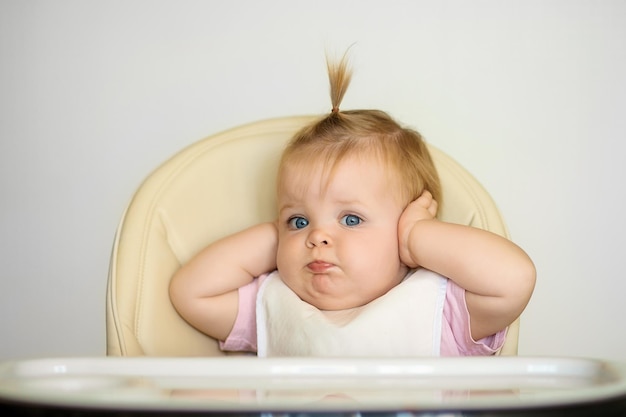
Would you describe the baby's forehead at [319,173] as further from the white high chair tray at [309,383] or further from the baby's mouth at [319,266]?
the white high chair tray at [309,383]

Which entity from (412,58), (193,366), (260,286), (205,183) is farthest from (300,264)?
(412,58)

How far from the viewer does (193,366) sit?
801mm

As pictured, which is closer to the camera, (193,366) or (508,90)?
(193,366)

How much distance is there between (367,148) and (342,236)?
141mm

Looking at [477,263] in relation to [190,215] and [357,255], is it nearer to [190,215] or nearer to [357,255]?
[357,255]

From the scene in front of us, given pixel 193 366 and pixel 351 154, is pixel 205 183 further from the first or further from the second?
pixel 193 366

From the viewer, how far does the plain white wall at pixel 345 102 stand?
6.02 ft

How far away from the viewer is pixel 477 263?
114 centimetres

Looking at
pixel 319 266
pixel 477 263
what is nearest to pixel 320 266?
pixel 319 266

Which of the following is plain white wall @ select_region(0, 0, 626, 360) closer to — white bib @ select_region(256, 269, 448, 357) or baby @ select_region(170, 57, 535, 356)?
baby @ select_region(170, 57, 535, 356)

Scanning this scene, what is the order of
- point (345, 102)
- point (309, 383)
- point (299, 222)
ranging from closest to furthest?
point (309, 383), point (299, 222), point (345, 102)

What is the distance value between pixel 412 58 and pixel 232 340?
803 millimetres

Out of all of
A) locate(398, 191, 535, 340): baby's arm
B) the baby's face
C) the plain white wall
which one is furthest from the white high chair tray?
the plain white wall

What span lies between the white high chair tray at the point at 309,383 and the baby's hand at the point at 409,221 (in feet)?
1.40
